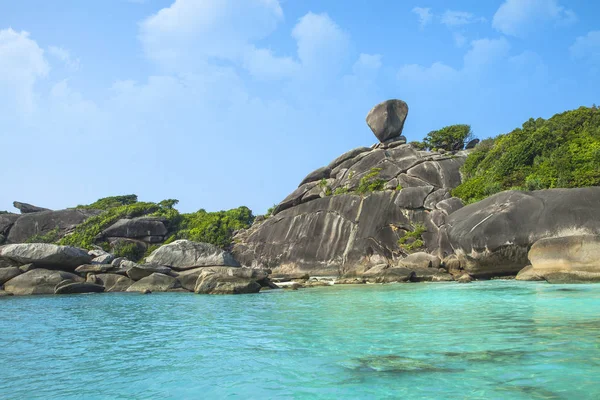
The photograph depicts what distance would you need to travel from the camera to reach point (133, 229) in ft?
131

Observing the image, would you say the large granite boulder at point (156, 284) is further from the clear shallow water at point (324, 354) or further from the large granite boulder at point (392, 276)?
the clear shallow water at point (324, 354)

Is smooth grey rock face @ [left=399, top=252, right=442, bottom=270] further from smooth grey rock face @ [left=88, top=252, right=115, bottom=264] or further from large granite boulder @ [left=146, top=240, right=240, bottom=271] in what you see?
smooth grey rock face @ [left=88, top=252, right=115, bottom=264]

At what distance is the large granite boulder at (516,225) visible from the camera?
19156 millimetres

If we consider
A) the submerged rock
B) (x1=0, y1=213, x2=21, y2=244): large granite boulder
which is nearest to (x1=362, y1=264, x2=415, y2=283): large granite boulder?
the submerged rock

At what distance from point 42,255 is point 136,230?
52.9ft

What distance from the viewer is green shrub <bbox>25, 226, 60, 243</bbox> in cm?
4012

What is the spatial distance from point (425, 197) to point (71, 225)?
1327 inches

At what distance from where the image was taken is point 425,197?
31406mm

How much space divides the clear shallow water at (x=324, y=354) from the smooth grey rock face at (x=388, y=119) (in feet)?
111

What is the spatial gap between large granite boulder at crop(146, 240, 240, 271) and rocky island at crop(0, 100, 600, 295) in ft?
0.22

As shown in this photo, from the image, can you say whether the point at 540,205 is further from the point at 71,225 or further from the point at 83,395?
the point at 71,225

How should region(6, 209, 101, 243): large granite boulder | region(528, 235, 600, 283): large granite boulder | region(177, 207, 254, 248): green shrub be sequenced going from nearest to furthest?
region(528, 235, 600, 283): large granite boulder
region(6, 209, 101, 243): large granite boulder
region(177, 207, 254, 248): green shrub

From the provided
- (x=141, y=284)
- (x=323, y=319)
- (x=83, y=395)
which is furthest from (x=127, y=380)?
(x=141, y=284)

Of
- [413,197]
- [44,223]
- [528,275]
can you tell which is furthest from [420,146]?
[44,223]
